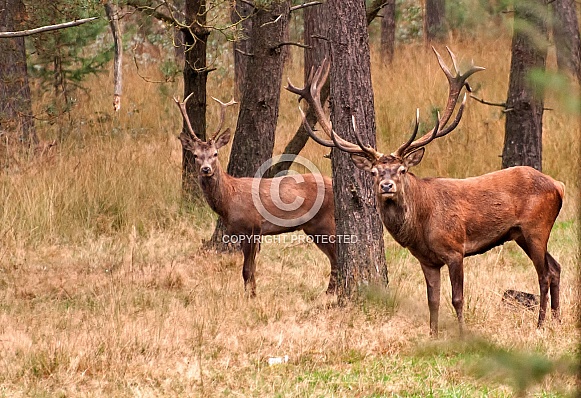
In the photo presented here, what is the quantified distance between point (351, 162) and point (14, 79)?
617 cm

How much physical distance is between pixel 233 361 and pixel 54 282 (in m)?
3.47

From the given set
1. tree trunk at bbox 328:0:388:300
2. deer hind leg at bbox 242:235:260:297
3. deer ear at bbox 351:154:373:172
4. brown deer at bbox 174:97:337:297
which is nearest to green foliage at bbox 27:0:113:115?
brown deer at bbox 174:97:337:297

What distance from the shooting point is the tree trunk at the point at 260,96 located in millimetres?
10219

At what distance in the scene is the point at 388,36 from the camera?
67.4 ft

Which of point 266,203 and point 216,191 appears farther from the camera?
point 266,203

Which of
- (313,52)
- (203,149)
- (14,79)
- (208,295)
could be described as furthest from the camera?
(313,52)

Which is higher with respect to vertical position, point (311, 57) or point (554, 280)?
point (311, 57)

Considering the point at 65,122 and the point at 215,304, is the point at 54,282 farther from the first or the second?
the point at 65,122

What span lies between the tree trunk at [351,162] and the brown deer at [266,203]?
1905mm

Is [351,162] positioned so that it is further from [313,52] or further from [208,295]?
[313,52]

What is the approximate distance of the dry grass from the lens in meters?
5.94

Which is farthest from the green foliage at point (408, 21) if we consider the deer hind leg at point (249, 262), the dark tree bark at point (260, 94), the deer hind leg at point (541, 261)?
the deer hind leg at point (541, 261)

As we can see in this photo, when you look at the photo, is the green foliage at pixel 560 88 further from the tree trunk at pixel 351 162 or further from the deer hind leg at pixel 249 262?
the deer hind leg at pixel 249 262

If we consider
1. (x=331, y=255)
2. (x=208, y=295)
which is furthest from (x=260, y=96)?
(x=208, y=295)
